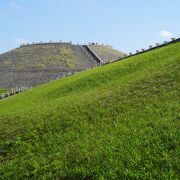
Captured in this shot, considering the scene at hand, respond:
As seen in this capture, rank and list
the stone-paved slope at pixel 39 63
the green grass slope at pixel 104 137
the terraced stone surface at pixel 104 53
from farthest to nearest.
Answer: the terraced stone surface at pixel 104 53 → the stone-paved slope at pixel 39 63 → the green grass slope at pixel 104 137

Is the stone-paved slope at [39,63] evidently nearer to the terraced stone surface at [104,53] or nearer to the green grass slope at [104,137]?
the terraced stone surface at [104,53]

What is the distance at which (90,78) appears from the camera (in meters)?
33.0

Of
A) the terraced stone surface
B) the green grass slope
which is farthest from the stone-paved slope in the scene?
the green grass slope

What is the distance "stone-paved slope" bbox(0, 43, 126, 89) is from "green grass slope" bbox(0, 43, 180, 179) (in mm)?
64514

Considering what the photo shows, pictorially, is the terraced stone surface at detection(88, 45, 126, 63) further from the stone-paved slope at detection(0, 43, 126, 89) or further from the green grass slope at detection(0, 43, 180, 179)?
the green grass slope at detection(0, 43, 180, 179)

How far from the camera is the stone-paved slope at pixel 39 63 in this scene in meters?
90.8

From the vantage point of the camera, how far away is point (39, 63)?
10131cm

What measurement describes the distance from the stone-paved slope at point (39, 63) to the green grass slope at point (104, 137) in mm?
64514

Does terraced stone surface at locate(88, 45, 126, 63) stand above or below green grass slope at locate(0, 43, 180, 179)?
above

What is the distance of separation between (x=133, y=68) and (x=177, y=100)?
621 inches

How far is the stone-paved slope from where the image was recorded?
90.8 m

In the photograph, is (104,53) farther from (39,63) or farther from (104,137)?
(104,137)

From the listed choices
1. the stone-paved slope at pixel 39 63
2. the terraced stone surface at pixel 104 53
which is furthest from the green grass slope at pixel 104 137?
the terraced stone surface at pixel 104 53

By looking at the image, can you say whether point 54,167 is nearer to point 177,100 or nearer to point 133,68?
point 177,100
